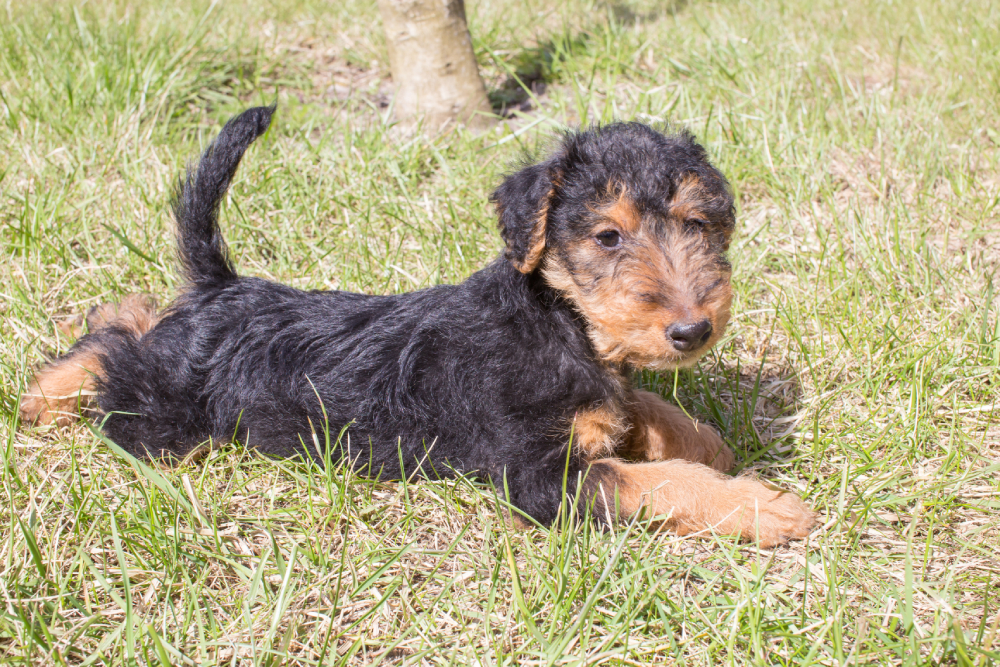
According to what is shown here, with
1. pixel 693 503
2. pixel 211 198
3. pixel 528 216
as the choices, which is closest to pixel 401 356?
pixel 528 216

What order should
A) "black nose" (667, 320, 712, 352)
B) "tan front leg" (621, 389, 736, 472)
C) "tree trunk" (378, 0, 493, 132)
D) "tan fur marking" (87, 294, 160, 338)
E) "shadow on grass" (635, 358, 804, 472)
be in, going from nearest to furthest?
"black nose" (667, 320, 712, 352) → "tan front leg" (621, 389, 736, 472) → "shadow on grass" (635, 358, 804, 472) → "tan fur marking" (87, 294, 160, 338) → "tree trunk" (378, 0, 493, 132)

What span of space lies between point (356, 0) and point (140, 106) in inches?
127

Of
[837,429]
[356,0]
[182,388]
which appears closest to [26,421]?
[182,388]

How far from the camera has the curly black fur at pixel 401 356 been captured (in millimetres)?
2701

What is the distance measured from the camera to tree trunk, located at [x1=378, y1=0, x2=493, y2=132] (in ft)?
18.1

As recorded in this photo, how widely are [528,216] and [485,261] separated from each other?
192 cm

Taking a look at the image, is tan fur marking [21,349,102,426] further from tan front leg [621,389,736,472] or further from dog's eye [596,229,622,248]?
tan front leg [621,389,736,472]

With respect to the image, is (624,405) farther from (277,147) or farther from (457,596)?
(277,147)

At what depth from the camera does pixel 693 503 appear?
2.72 metres

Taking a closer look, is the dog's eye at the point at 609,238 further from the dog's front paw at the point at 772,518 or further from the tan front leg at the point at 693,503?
the dog's front paw at the point at 772,518

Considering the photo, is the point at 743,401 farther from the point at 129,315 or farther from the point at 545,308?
the point at 129,315

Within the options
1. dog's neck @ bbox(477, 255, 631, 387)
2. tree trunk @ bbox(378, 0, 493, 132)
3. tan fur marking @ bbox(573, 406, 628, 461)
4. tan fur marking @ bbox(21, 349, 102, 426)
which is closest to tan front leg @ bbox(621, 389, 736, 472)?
tan fur marking @ bbox(573, 406, 628, 461)

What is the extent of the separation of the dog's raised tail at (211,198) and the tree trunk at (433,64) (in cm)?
268

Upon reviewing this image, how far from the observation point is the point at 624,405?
3.03 m
